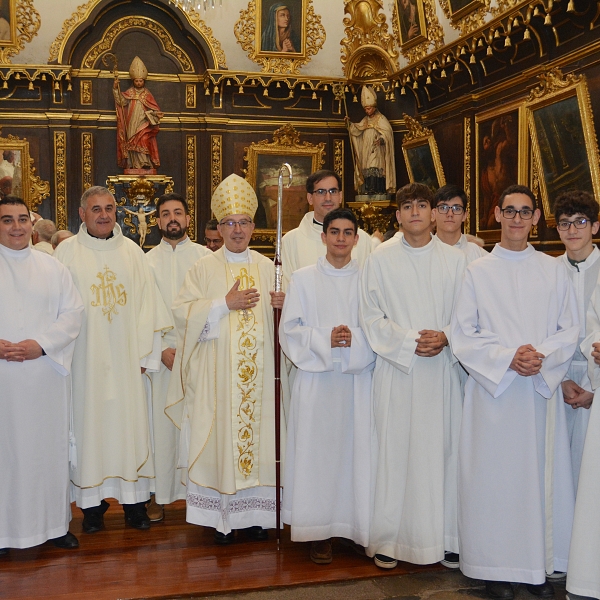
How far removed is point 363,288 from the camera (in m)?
4.85

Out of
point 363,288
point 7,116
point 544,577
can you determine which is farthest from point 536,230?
point 7,116

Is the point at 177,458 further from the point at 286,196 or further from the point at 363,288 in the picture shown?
the point at 286,196

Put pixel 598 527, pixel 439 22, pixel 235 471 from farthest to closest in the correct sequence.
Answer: pixel 439 22 → pixel 235 471 → pixel 598 527

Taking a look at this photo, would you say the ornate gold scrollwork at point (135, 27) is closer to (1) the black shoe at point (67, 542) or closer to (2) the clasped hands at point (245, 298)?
(2) the clasped hands at point (245, 298)

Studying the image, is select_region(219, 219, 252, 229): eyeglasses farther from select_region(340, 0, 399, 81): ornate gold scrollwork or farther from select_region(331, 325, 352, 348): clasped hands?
select_region(340, 0, 399, 81): ornate gold scrollwork

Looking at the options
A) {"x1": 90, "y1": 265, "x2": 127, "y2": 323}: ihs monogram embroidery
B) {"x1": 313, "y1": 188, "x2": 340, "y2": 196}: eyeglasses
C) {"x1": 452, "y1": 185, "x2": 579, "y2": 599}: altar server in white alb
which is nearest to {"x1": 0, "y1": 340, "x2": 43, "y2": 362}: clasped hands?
{"x1": 90, "y1": 265, "x2": 127, "y2": 323}: ihs monogram embroidery

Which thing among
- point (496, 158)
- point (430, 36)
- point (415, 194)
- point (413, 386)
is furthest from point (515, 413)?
point (430, 36)

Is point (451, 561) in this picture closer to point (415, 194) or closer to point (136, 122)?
point (415, 194)

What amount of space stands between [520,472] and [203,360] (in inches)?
87.9

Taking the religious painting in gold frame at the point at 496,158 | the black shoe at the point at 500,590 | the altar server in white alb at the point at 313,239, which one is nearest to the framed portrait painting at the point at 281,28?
the religious painting in gold frame at the point at 496,158

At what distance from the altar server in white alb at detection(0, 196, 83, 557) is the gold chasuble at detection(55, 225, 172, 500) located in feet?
0.76

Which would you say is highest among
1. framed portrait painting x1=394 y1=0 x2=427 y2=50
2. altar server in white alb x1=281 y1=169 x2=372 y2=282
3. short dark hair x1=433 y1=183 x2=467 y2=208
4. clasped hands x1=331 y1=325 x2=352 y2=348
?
framed portrait painting x1=394 y1=0 x2=427 y2=50

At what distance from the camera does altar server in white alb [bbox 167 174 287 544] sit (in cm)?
523

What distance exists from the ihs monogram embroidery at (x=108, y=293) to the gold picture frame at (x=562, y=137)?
188 inches
